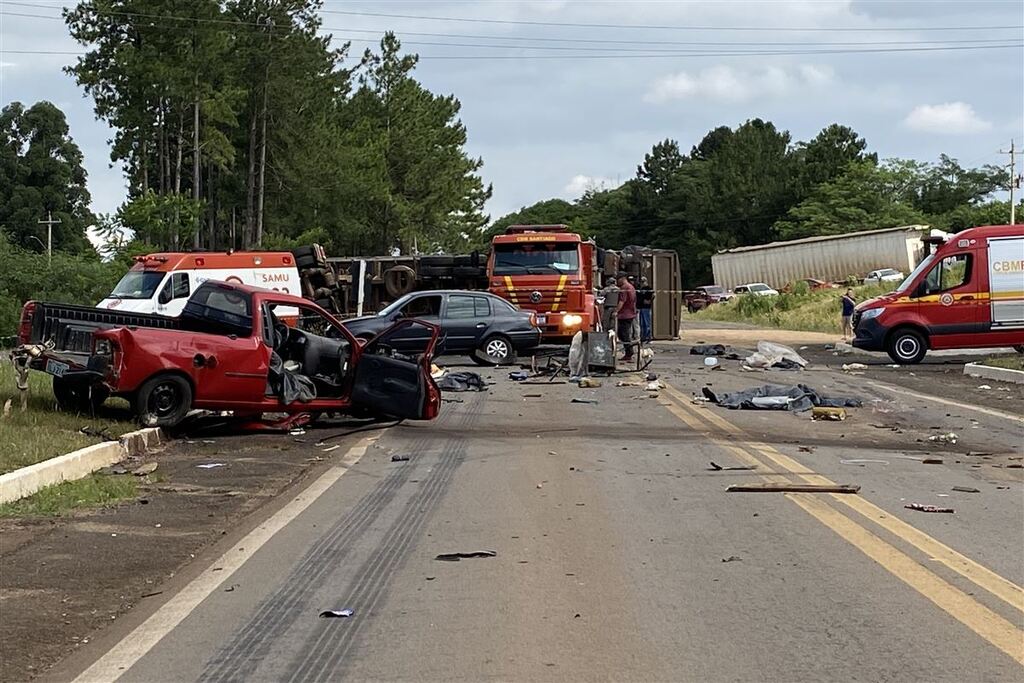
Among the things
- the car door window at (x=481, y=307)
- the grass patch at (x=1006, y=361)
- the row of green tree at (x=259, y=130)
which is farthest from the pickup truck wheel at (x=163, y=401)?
the row of green tree at (x=259, y=130)

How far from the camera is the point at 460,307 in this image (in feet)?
79.9

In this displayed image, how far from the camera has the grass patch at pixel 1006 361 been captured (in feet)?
74.1

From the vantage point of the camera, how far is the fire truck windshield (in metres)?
27.4

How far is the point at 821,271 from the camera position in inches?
2557

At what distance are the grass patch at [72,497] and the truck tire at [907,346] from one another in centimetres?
1989

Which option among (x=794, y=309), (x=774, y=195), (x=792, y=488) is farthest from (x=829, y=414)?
(x=774, y=195)

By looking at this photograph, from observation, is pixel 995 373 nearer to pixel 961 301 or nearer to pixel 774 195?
pixel 961 301

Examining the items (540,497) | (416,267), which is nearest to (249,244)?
(416,267)

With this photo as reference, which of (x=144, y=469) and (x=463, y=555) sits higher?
(x=144, y=469)

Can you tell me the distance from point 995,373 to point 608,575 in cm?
1718

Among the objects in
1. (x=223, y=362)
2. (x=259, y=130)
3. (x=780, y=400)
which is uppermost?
(x=259, y=130)

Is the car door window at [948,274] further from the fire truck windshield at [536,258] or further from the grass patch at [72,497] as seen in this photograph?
the grass patch at [72,497]

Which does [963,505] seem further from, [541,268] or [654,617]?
[541,268]

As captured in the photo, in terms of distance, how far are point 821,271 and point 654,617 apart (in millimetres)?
60986
